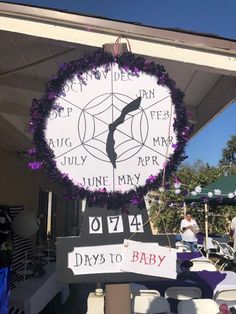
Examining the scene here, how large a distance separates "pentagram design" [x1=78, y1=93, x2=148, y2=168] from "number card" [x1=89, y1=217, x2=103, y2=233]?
33cm

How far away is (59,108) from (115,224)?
742 millimetres

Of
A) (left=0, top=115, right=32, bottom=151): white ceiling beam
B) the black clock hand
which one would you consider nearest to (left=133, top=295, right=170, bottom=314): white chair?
the black clock hand

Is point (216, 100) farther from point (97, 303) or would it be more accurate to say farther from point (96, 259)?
point (96, 259)

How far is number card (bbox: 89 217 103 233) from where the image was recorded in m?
2.42

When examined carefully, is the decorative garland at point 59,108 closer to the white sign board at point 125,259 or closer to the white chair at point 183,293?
the white sign board at point 125,259

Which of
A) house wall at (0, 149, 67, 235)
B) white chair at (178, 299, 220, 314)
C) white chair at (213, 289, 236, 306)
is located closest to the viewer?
white chair at (178, 299, 220, 314)

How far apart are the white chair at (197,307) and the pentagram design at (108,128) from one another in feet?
7.97

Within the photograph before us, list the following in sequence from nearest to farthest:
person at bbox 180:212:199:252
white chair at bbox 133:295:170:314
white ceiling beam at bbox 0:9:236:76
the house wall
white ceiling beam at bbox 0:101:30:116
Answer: white ceiling beam at bbox 0:9:236:76
white chair at bbox 133:295:170:314
white ceiling beam at bbox 0:101:30:116
the house wall
person at bbox 180:212:199:252

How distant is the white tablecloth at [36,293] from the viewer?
5.54 metres

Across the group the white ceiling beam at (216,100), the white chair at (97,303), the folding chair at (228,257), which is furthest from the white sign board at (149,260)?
the folding chair at (228,257)

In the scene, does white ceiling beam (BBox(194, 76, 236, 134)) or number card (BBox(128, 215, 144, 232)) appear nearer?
number card (BBox(128, 215, 144, 232))

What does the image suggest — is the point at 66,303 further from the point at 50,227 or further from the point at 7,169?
the point at 50,227

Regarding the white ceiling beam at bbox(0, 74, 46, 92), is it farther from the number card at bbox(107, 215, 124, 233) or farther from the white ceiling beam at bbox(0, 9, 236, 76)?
the number card at bbox(107, 215, 124, 233)

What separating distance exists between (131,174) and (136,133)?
0.24 m
